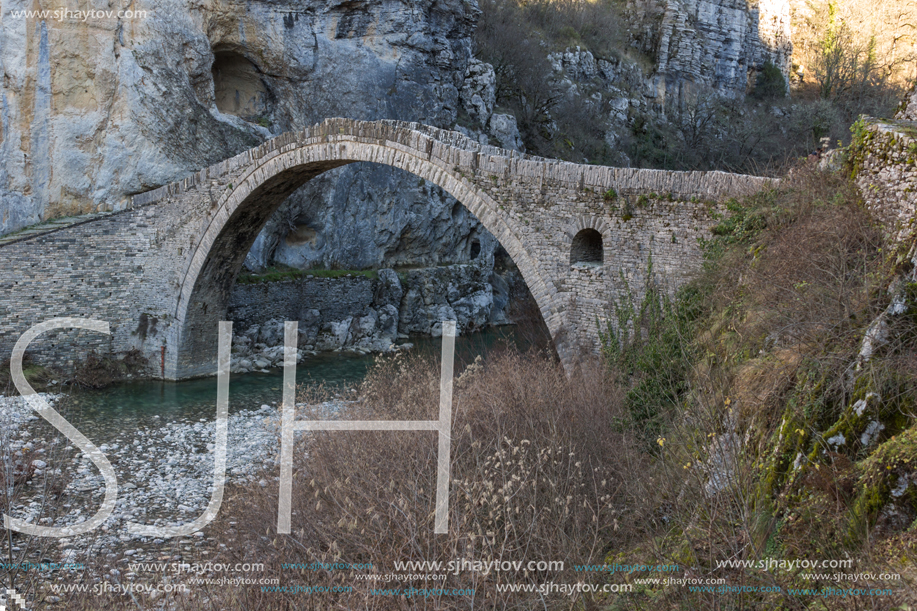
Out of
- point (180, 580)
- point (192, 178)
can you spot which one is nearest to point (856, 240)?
point (180, 580)

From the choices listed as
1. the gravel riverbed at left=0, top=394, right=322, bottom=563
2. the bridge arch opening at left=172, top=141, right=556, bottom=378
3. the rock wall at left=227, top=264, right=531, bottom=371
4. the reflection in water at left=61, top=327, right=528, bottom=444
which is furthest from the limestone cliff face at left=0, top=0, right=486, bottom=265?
the gravel riverbed at left=0, top=394, right=322, bottom=563

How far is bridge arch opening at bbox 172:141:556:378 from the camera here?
10.3 metres

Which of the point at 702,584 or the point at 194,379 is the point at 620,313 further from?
the point at 194,379

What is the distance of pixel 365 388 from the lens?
8.45 meters

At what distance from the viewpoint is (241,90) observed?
16875 mm

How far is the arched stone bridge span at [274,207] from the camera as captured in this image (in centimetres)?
756

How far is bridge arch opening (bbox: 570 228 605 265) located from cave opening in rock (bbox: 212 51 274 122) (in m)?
11.1

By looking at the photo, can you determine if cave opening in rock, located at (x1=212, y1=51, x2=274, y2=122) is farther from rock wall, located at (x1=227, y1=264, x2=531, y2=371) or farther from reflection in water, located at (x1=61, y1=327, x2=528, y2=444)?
reflection in water, located at (x1=61, y1=327, x2=528, y2=444)

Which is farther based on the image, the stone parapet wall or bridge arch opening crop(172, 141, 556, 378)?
bridge arch opening crop(172, 141, 556, 378)

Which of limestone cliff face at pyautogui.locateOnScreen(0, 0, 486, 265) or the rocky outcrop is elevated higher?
limestone cliff face at pyautogui.locateOnScreen(0, 0, 486, 265)

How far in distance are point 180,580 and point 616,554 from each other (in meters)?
3.13

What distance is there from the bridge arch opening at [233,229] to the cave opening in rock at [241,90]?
5.13 meters

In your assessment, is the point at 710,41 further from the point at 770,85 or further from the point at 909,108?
the point at 909,108

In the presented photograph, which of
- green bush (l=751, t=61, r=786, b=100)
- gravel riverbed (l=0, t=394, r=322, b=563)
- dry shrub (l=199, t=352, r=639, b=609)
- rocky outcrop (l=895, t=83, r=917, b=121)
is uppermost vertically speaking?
green bush (l=751, t=61, r=786, b=100)
